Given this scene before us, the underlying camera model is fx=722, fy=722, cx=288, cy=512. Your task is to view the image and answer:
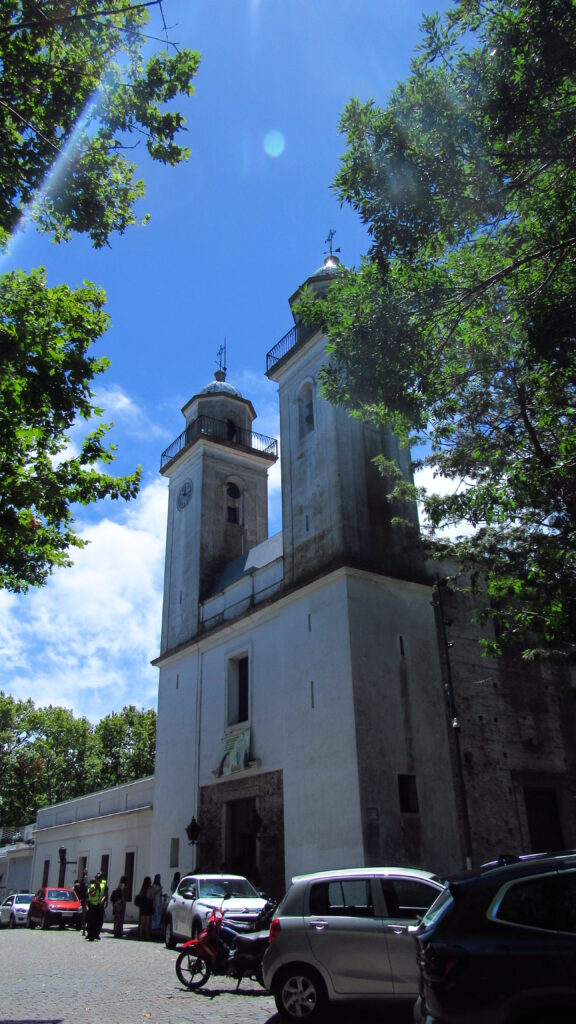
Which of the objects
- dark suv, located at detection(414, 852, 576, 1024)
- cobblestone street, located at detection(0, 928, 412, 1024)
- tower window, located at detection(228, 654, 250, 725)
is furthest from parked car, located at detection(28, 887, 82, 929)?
dark suv, located at detection(414, 852, 576, 1024)

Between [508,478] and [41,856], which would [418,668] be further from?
[41,856]

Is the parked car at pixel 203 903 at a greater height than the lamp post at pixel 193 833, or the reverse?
the lamp post at pixel 193 833

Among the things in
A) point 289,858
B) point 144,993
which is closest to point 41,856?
point 289,858

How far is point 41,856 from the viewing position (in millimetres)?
39344

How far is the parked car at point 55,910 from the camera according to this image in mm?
23438

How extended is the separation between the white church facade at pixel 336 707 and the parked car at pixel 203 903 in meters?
3.26

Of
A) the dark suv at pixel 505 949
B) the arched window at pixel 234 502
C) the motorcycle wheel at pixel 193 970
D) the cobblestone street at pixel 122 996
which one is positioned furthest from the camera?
the arched window at pixel 234 502

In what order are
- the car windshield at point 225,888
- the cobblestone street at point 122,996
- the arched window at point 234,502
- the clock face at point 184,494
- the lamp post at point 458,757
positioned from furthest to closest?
the clock face at point 184,494
the arched window at point 234,502
the lamp post at point 458,757
the car windshield at point 225,888
the cobblestone street at point 122,996

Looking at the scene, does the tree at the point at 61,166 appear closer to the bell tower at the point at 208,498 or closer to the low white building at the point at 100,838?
the bell tower at the point at 208,498

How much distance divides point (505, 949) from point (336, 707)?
13363mm

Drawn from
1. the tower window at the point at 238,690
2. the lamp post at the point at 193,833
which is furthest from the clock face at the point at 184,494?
the lamp post at the point at 193,833

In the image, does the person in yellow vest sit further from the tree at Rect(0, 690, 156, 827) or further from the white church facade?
the tree at Rect(0, 690, 156, 827)

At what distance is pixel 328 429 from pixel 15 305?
39.6 feet

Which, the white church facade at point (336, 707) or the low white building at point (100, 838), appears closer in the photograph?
the white church facade at point (336, 707)
